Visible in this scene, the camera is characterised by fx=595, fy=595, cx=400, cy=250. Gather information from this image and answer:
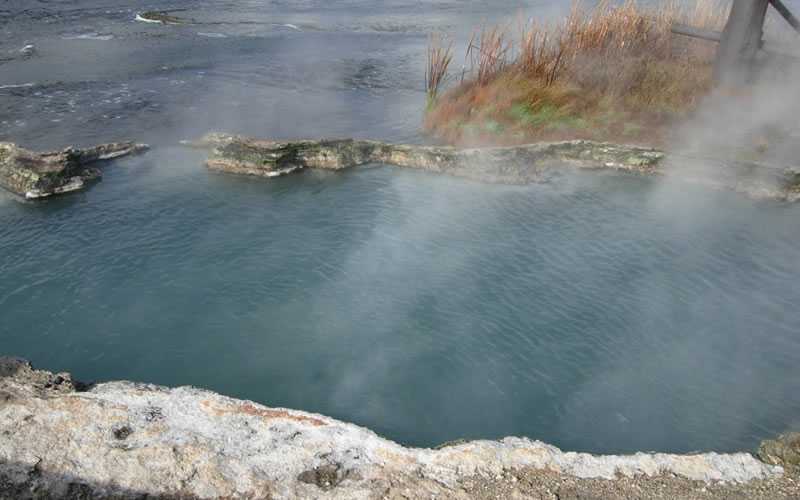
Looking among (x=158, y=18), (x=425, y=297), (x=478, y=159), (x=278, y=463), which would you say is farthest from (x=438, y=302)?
(x=158, y=18)

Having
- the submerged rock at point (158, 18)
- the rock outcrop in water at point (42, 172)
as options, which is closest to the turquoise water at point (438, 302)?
the rock outcrop in water at point (42, 172)

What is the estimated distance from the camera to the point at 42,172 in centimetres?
935

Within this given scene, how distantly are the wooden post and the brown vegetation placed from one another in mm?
426

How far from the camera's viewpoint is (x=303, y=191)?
9.52 m

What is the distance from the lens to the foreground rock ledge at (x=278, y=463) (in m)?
3.93

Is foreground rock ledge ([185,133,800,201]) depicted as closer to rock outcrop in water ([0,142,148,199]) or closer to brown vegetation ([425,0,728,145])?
brown vegetation ([425,0,728,145])

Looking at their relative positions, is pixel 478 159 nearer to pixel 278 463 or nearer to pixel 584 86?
pixel 584 86

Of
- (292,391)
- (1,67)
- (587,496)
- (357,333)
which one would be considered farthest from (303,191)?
(1,67)

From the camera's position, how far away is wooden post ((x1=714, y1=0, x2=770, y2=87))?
9977 mm

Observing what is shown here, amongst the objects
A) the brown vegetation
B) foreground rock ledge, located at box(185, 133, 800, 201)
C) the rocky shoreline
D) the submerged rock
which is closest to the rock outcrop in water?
the rocky shoreline

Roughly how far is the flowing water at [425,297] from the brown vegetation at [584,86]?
1.70 meters

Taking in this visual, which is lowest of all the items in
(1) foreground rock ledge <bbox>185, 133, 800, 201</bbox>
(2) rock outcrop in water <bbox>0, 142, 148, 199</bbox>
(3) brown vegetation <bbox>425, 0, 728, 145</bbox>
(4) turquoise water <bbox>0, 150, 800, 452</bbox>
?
(4) turquoise water <bbox>0, 150, 800, 452</bbox>

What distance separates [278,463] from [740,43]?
409 inches

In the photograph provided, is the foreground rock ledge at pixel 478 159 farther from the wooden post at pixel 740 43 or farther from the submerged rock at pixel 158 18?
the submerged rock at pixel 158 18
